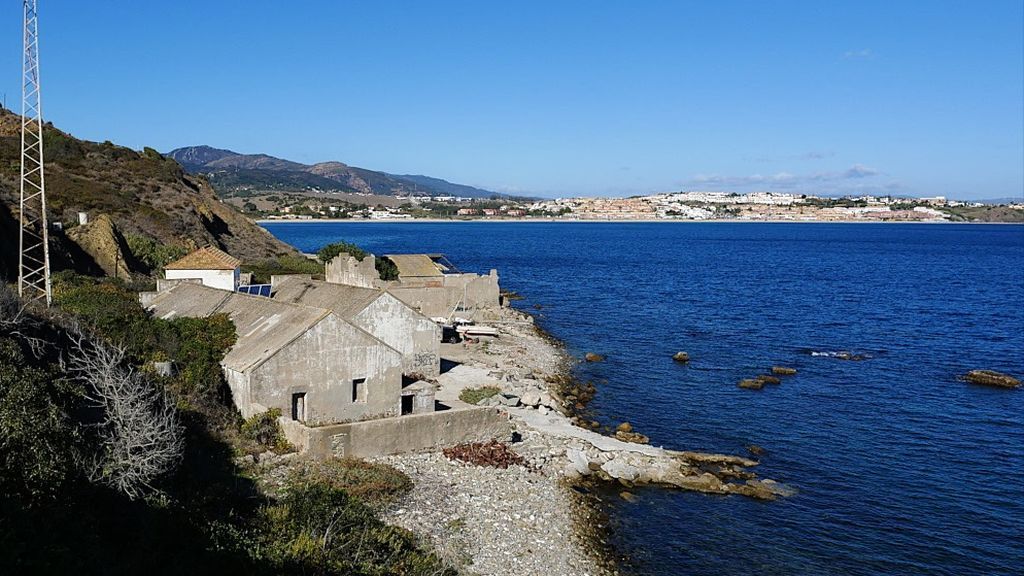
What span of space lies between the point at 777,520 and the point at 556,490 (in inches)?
241

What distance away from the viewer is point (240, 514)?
15609 millimetres

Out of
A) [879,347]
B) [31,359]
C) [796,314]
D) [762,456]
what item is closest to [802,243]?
[796,314]

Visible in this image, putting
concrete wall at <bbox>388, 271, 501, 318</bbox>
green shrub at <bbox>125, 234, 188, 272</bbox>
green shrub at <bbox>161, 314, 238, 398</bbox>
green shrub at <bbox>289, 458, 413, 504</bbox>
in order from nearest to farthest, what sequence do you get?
green shrub at <bbox>289, 458, 413, 504</bbox> → green shrub at <bbox>161, 314, 238, 398</bbox> → concrete wall at <bbox>388, 271, 501, 318</bbox> → green shrub at <bbox>125, 234, 188, 272</bbox>

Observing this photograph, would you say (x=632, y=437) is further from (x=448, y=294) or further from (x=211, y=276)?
(x=448, y=294)

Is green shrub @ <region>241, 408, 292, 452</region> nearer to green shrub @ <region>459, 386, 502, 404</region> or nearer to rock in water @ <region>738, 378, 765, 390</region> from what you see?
green shrub @ <region>459, 386, 502, 404</region>

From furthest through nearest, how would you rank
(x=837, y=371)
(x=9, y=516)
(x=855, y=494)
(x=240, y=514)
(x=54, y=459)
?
(x=837, y=371) → (x=855, y=494) → (x=240, y=514) → (x=54, y=459) → (x=9, y=516)

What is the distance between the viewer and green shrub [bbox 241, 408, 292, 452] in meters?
20.8

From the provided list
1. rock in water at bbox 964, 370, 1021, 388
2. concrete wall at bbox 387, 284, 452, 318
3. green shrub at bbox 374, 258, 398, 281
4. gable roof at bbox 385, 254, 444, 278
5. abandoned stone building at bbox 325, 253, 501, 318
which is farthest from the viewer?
gable roof at bbox 385, 254, 444, 278

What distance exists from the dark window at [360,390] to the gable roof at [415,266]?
32.1 meters

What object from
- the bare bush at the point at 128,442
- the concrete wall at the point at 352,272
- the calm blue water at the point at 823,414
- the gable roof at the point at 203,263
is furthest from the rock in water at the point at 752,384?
the bare bush at the point at 128,442

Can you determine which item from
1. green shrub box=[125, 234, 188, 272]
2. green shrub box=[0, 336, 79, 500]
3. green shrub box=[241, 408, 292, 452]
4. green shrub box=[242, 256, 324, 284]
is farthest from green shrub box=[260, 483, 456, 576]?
green shrub box=[125, 234, 188, 272]

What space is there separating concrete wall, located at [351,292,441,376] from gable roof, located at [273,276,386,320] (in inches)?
16.1

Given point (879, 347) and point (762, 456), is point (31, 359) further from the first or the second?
point (879, 347)

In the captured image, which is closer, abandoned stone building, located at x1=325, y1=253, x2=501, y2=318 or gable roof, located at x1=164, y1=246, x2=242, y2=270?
gable roof, located at x1=164, y1=246, x2=242, y2=270
